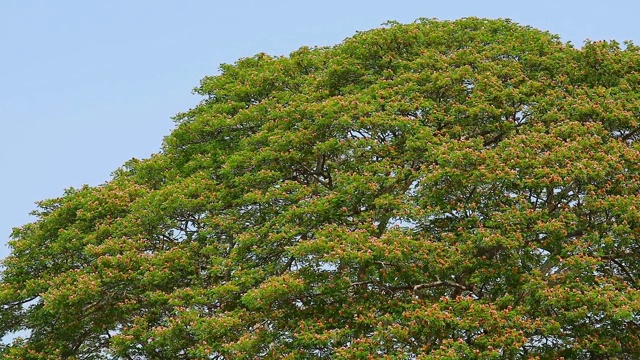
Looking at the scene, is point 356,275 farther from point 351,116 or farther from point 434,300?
point 351,116

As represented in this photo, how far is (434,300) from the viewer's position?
17.5 metres

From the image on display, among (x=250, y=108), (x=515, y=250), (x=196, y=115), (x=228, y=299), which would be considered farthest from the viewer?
(x=196, y=115)

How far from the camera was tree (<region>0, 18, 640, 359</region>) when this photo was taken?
1683cm

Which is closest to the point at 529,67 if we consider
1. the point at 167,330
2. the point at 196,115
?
the point at 196,115

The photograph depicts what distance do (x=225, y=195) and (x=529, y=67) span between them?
354 inches

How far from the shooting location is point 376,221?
18828mm

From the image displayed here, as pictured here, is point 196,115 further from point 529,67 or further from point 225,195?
point 529,67

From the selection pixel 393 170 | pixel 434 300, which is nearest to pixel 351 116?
pixel 393 170

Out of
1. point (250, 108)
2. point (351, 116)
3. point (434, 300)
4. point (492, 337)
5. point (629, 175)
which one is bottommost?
point (492, 337)

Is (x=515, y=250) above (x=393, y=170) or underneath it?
underneath

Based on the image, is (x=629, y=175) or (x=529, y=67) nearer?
(x=629, y=175)

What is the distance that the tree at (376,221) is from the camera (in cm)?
1683

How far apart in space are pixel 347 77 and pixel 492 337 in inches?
382

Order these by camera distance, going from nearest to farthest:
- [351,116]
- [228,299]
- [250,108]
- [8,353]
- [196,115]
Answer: [228,299]
[351,116]
[8,353]
[250,108]
[196,115]
